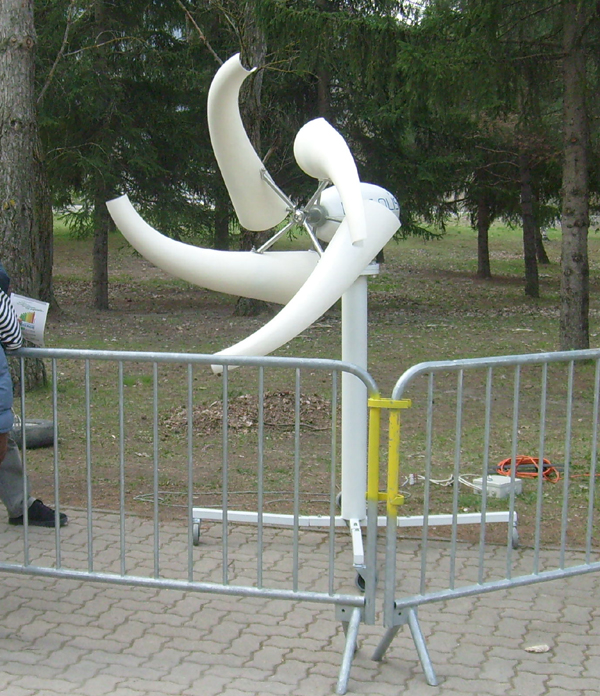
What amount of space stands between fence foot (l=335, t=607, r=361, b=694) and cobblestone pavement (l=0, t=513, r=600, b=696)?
0.07m

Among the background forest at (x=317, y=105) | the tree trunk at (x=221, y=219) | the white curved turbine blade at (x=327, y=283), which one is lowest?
the white curved turbine blade at (x=327, y=283)

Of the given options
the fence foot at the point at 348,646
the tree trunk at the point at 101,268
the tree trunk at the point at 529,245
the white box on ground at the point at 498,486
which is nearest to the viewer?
the fence foot at the point at 348,646

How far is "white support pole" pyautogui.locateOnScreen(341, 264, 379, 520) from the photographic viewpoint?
4.96 metres

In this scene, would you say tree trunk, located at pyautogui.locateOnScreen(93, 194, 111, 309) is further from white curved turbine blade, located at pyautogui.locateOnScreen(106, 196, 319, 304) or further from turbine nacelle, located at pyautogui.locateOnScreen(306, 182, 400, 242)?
turbine nacelle, located at pyautogui.locateOnScreen(306, 182, 400, 242)

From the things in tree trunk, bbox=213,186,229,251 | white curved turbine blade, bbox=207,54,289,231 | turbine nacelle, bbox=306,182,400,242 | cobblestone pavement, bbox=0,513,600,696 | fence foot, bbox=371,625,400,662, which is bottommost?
cobblestone pavement, bbox=0,513,600,696

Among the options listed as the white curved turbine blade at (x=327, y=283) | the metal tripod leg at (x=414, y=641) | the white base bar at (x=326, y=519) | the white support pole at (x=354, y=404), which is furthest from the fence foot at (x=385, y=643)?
the white curved turbine blade at (x=327, y=283)

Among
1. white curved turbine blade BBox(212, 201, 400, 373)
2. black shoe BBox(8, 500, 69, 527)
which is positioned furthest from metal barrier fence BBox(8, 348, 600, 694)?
white curved turbine blade BBox(212, 201, 400, 373)

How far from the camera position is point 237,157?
503 centimetres

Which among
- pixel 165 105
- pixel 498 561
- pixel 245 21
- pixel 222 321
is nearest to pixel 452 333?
pixel 222 321

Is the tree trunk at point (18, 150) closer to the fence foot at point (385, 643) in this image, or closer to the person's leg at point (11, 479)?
the person's leg at point (11, 479)

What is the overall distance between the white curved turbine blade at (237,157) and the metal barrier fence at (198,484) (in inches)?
39.4

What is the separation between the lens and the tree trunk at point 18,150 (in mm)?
8961

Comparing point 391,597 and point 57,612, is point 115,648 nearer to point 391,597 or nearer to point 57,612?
point 57,612

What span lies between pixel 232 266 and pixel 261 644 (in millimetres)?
2156
